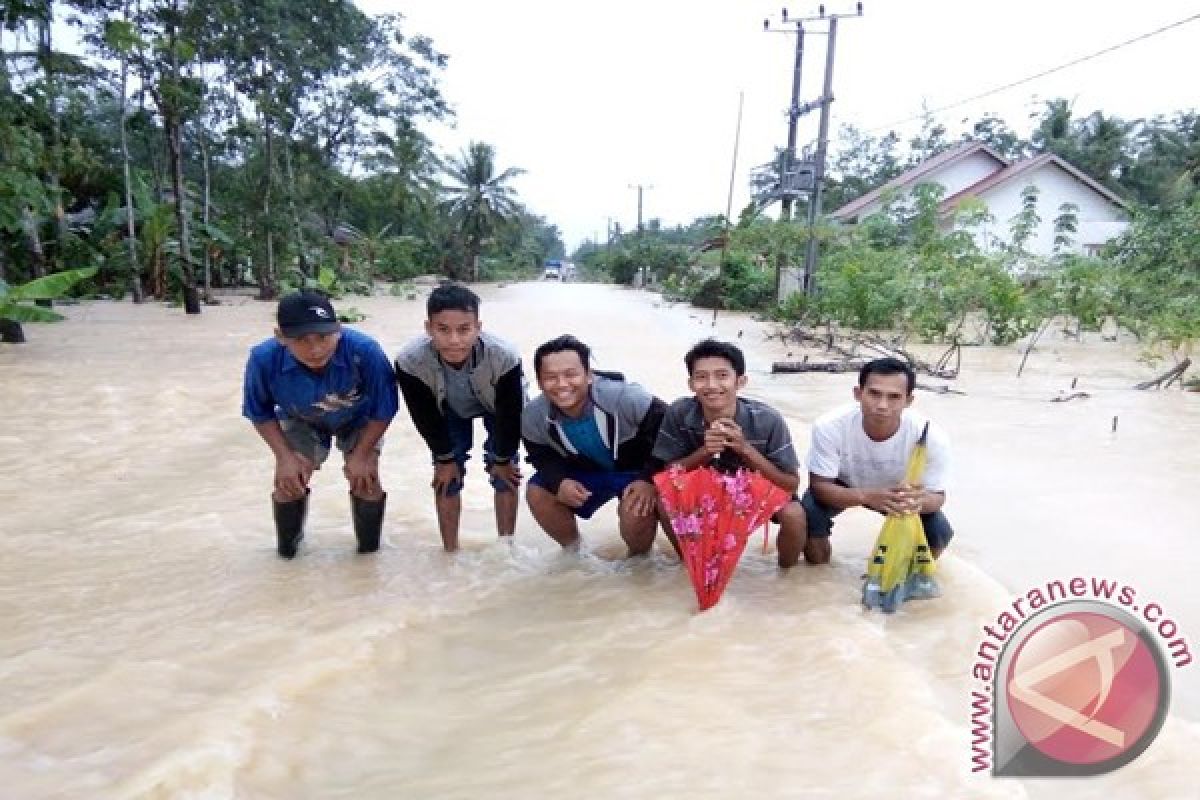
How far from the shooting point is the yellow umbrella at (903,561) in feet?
9.98

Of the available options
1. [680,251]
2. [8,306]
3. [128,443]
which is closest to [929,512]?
[128,443]

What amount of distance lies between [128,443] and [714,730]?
5527 mm

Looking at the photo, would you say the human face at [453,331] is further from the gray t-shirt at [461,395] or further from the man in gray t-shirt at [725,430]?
the man in gray t-shirt at [725,430]

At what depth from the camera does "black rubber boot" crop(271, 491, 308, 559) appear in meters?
3.70

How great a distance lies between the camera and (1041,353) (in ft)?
42.2

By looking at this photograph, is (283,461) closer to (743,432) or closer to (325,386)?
(325,386)

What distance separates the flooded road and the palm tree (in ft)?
117

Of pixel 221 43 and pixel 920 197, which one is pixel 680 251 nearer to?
pixel 920 197

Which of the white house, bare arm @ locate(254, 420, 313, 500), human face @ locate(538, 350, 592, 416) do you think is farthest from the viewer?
the white house

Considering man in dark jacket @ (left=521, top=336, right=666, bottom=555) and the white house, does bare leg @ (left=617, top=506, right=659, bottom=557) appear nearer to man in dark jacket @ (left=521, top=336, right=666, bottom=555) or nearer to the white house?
man in dark jacket @ (left=521, top=336, right=666, bottom=555)

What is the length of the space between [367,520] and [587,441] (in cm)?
113

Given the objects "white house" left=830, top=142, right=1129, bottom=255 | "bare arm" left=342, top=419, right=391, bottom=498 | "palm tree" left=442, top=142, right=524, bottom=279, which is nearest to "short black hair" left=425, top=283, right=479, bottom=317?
"bare arm" left=342, top=419, right=391, bottom=498

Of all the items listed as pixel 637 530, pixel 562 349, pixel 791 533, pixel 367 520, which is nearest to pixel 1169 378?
pixel 791 533

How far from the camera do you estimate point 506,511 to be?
4.02 metres
